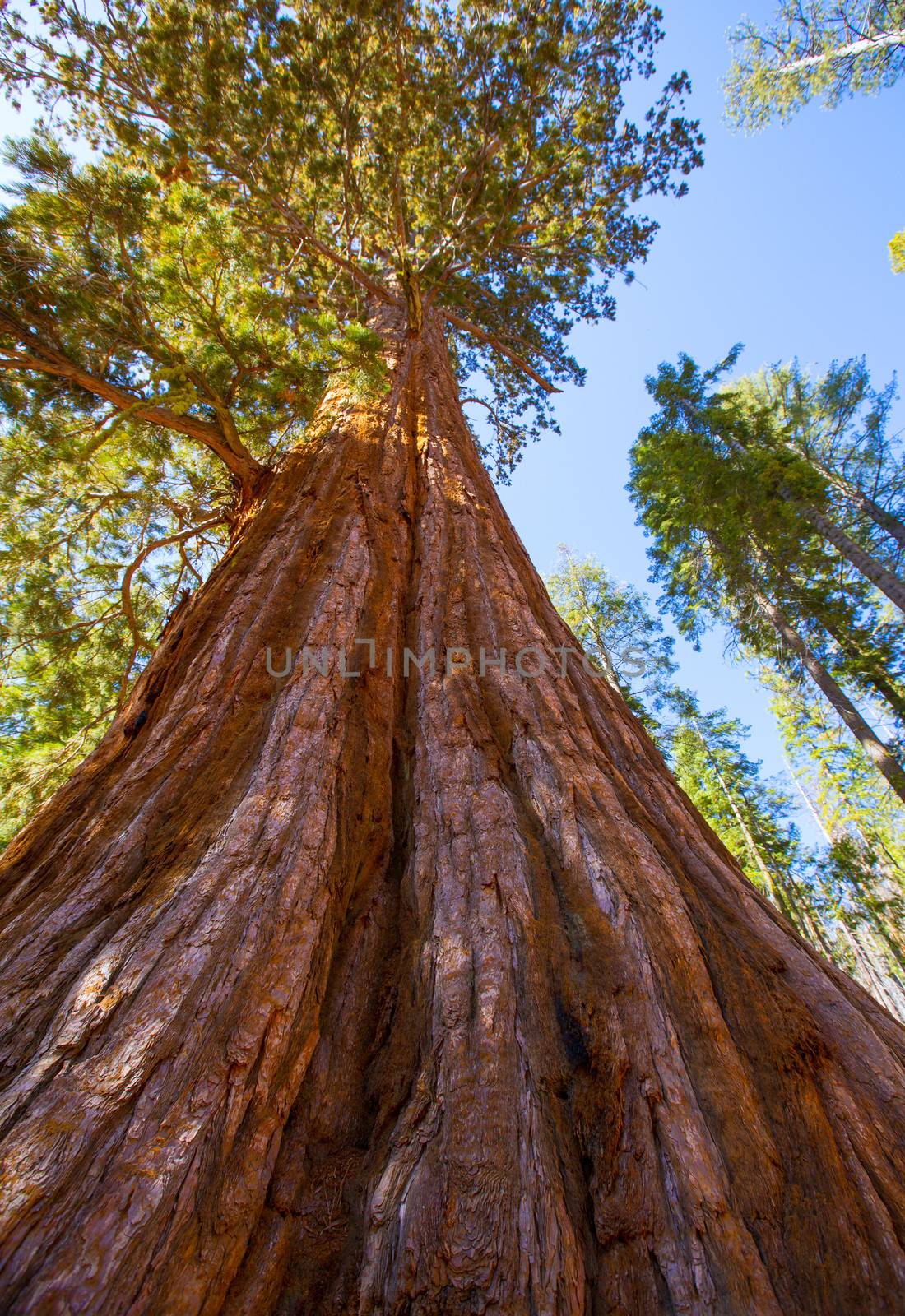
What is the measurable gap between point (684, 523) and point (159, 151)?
9.15 meters

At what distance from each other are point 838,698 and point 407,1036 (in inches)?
389

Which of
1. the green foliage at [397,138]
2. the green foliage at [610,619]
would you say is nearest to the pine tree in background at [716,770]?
the green foliage at [610,619]

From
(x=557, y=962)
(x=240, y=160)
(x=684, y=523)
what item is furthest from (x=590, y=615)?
(x=557, y=962)

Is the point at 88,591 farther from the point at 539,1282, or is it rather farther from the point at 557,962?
the point at 539,1282

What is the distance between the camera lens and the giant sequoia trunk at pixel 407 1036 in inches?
44.4

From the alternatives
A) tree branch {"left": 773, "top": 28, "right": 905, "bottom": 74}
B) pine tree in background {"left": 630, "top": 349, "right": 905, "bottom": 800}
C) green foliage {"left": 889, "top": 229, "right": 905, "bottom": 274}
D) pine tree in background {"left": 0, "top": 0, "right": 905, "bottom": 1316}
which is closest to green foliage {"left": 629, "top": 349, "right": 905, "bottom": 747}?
pine tree in background {"left": 630, "top": 349, "right": 905, "bottom": 800}

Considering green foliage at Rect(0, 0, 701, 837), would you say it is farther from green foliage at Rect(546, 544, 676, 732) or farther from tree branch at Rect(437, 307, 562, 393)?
green foliage at Rect(546, 544, 676, 732)

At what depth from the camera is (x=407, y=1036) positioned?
5.22 feet

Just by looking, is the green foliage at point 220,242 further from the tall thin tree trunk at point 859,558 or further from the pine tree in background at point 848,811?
the pine tree in background at point 848,811

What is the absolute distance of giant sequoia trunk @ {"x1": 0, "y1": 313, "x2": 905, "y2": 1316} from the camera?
1128mm

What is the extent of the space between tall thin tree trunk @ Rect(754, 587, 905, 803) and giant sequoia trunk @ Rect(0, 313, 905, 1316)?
7.97 meters

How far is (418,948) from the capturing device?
173cm

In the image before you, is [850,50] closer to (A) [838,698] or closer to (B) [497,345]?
(B) [497,345]

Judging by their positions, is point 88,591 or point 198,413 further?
point 88,591
